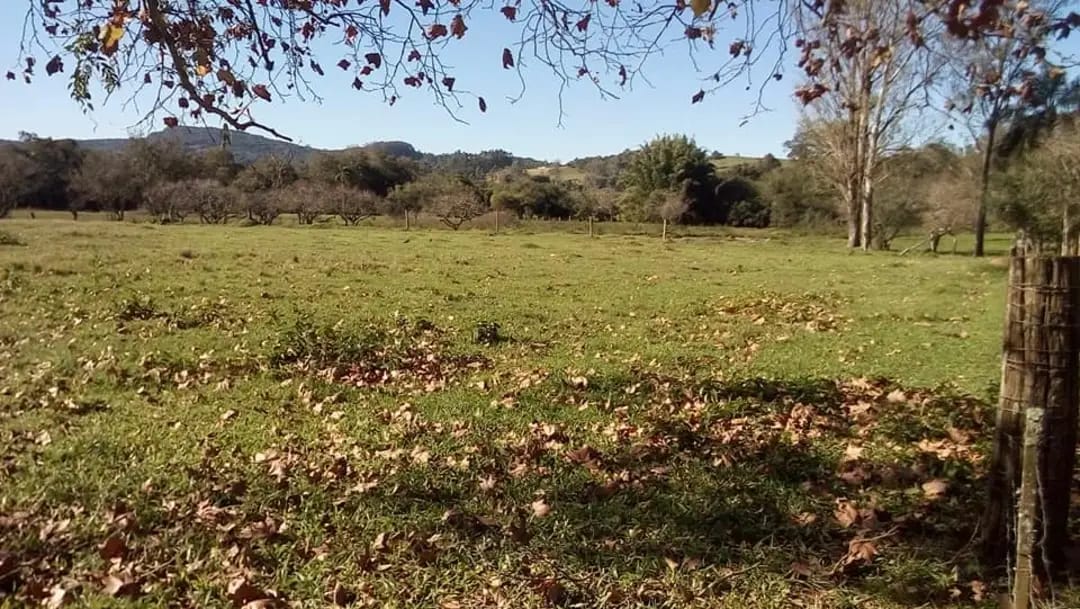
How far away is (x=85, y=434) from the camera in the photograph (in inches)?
220

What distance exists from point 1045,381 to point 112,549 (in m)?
4.28

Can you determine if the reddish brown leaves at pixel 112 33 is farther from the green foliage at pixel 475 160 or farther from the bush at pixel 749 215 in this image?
the green foliage at pixel 475 160

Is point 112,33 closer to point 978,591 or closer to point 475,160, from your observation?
point 978,591

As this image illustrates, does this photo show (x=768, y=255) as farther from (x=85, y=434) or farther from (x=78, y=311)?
(x=85, y=434)

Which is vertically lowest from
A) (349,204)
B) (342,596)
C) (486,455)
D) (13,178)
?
(342,596)

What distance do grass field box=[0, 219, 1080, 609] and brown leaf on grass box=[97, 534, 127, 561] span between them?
0.03 m

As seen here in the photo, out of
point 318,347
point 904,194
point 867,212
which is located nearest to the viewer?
point 318,347

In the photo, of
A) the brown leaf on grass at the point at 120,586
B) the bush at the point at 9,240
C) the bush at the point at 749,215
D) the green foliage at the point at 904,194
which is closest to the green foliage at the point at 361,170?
the bush at the point at 749,215

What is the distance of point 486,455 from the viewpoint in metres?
5.22

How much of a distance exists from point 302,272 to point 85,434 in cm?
1174

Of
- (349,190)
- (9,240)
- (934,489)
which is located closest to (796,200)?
(349,190)

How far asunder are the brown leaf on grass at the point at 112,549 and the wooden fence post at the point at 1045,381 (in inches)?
161

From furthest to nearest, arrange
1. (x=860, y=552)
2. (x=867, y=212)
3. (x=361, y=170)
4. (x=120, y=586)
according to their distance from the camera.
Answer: (x=361, y=170), (x=867, y=212), (x=860, y=552), (x=120, y=586)

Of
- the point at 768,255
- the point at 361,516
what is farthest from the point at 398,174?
the point at 361,516
